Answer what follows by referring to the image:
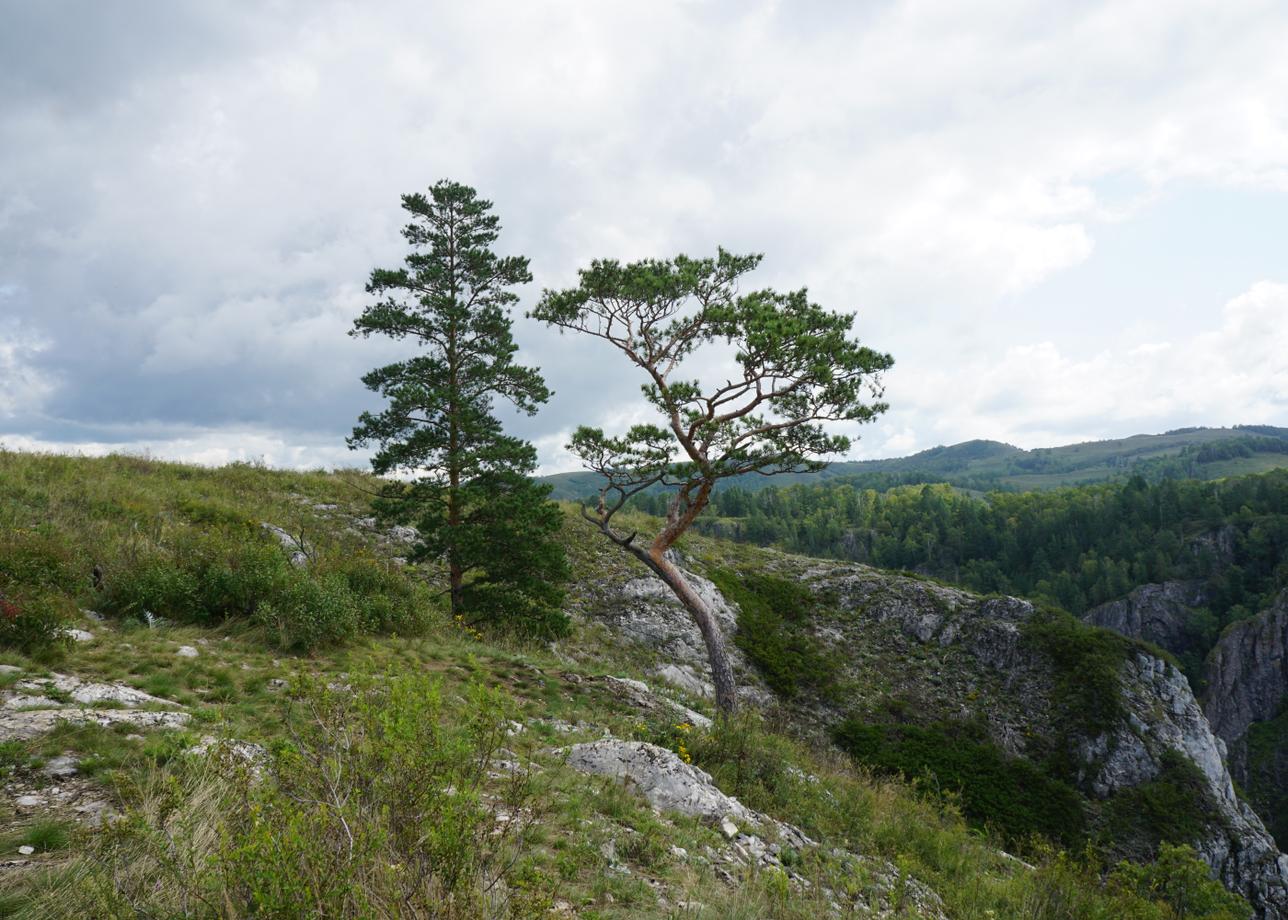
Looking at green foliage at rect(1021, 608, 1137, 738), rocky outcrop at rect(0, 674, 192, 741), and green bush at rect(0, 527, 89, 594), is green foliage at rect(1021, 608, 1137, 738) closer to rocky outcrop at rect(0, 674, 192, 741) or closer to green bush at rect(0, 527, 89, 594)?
rocky outcrop at rect(0, 674, 192, 741)

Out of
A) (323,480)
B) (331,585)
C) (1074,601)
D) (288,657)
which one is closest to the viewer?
(288,657)

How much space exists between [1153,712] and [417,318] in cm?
3299

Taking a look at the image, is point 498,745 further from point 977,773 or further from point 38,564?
point 977,773

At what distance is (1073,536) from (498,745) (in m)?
155

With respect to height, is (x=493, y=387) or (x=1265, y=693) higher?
(x=493, y=387)

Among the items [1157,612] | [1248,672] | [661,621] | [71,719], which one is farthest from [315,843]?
[1157,612]

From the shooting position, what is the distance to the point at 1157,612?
10712 centimetres

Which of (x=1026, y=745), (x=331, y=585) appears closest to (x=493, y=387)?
(x=331, y=585)

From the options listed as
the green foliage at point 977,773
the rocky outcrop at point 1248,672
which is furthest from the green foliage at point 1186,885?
the rocky outcrop at point 1248,672

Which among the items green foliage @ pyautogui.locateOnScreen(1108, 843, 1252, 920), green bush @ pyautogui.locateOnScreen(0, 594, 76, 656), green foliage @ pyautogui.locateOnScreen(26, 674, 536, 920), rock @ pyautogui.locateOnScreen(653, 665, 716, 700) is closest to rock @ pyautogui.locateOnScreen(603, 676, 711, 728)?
rock @ pyautogui.locateOnScreen(653, 665, 716, 700)

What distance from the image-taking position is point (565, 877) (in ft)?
16.8

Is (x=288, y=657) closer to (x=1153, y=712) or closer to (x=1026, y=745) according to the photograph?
(x=1026, y=745)

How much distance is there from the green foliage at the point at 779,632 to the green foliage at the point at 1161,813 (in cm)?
1062

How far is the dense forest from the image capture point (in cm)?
11019
